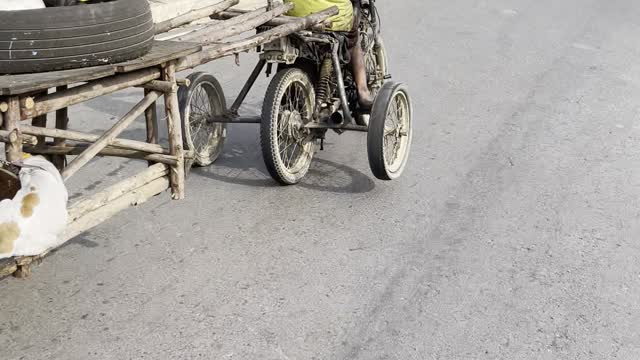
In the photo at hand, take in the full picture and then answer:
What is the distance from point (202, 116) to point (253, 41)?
164cm

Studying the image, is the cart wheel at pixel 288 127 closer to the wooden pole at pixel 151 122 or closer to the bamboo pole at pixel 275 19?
the bamboo pole at pixel 275 19

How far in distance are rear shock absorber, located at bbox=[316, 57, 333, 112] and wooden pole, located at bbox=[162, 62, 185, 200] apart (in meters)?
2.32

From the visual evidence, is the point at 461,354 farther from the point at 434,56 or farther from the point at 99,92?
the point at 434,56

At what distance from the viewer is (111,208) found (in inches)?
175

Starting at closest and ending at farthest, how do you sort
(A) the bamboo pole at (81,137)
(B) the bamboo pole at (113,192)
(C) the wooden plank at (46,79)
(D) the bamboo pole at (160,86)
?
1. (C) the wooden plank at (46,79)
2. (A) the bamboo pole at (81,137)
3. (B) the bamboo pole at (113,192)
4. (D) the bamboo pole at (160,86)

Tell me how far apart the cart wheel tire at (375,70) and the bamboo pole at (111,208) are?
9.80ft

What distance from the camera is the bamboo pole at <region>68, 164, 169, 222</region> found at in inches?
165

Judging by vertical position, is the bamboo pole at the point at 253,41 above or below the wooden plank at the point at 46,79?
below

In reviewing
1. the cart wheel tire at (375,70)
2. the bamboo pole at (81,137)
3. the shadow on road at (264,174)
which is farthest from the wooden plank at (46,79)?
the cart wheel tire at (375,70)

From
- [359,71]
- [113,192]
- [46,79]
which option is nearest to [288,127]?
[359,71]

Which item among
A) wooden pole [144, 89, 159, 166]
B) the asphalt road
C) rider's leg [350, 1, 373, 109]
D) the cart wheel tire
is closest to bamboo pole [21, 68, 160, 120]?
wooden pole [144, 89, 159, 166]

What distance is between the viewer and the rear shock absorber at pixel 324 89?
7.05m

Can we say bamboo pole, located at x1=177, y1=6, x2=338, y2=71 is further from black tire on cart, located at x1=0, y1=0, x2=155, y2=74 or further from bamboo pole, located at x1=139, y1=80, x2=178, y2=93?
black tire on cart, located at x1=0, y1=0, x2=155, y2=74

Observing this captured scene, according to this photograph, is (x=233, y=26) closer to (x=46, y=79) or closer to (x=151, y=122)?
(x=151, y=122)
